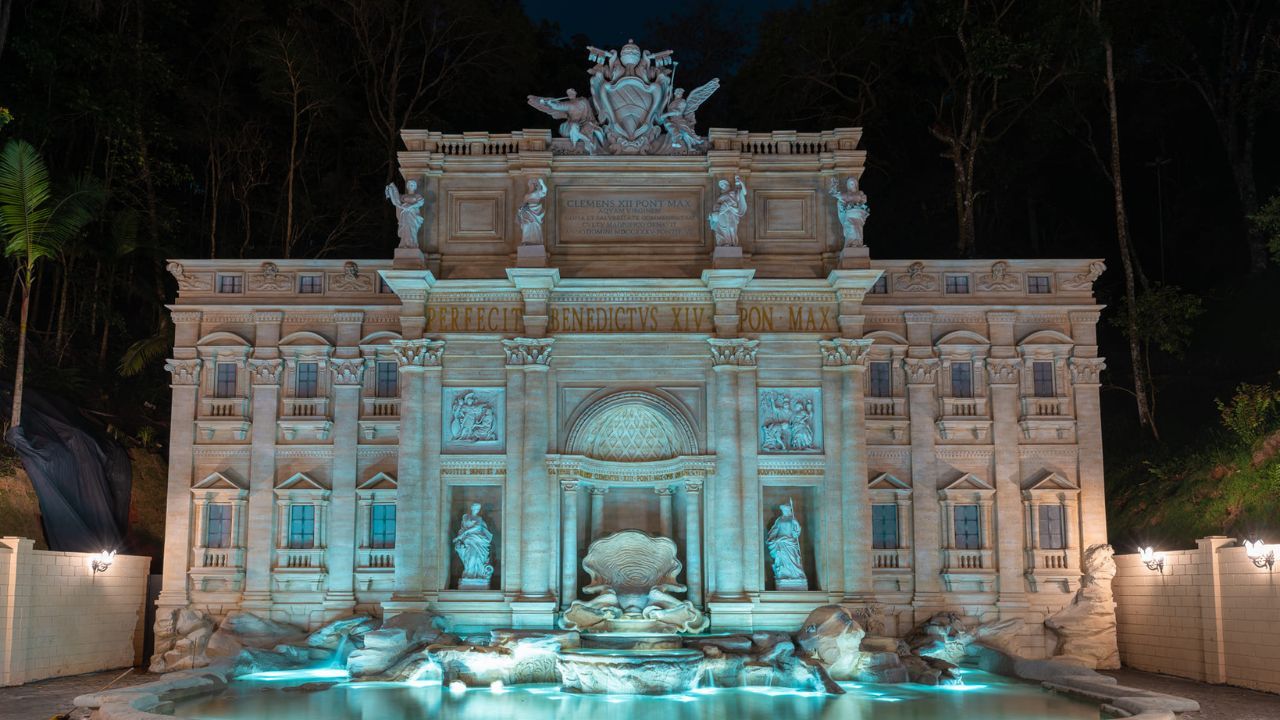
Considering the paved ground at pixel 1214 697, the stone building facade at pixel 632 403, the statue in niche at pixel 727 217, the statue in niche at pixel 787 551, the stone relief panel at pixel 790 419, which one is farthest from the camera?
the stone relief panel at pixel 790 419

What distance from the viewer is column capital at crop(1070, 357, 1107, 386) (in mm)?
31797

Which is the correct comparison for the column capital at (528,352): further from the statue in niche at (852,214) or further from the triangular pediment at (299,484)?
the statue in niche at (852,214)

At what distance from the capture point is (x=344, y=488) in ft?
102

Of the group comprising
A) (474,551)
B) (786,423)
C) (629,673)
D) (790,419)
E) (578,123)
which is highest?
(578,123)

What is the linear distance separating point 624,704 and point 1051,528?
15.1m

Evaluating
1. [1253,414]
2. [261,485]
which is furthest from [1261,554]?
[261,485]

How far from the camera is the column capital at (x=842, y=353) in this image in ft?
99.7

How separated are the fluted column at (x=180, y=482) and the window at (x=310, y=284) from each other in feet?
11.9

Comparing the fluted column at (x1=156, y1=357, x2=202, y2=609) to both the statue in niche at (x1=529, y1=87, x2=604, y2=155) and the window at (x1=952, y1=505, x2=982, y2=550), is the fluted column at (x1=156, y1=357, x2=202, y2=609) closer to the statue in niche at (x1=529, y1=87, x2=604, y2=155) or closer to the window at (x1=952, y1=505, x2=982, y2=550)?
the statue in niche at (x1=529, y1=87, x2=604, y2=155)

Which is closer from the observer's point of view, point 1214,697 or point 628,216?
point 1214,697

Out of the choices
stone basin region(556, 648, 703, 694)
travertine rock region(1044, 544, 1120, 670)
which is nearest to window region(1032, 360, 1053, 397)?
travertine rock region(1044, 544, 1120, 670)

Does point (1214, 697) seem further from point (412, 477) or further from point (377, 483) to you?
point (377, 483)

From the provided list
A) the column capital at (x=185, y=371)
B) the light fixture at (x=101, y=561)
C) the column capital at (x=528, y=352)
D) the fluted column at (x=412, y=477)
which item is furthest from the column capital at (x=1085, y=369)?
the light fixture at (x=101, y=561)

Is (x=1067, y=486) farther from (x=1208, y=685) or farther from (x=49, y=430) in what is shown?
(x=49, y=430)
